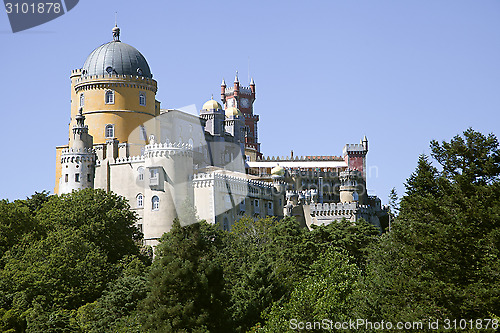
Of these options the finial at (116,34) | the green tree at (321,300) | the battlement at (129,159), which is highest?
the finial at (116,34)

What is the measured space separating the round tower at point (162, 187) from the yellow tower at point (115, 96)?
25.2 feet

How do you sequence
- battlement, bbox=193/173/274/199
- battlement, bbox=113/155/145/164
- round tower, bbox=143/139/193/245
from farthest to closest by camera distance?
battlement, bbox=193/173/274/199 → battlement, bbox=113/155/145/164 → round tower, bbox=143/139/193/245

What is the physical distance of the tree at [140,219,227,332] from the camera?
50.2 m

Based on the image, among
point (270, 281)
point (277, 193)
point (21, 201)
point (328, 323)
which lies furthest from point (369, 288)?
point (277, 193)

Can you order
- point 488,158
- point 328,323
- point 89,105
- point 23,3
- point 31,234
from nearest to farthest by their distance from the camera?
point 23,3, point 488,158, point 328,323, point 31,234, point 89,105

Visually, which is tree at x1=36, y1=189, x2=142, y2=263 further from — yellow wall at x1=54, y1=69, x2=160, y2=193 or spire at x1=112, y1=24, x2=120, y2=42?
spire at x1=112, y1=24, x2=120, y2=42

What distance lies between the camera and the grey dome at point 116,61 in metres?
92.9

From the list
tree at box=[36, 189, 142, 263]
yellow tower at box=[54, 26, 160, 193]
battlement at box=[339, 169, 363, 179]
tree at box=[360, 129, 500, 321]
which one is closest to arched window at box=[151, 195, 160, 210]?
tree at box=[36, 189, 142, 263]

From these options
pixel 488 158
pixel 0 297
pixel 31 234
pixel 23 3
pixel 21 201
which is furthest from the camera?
pixel 21 201

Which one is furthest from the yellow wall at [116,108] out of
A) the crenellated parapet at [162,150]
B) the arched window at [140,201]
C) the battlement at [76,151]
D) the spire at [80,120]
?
the arched window at [140,201]

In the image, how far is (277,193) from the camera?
99.8m

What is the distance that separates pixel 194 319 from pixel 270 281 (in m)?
10.0

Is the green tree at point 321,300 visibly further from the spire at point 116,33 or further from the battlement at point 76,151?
the spire at point 116,33

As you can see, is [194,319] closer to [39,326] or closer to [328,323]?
[328,323]
